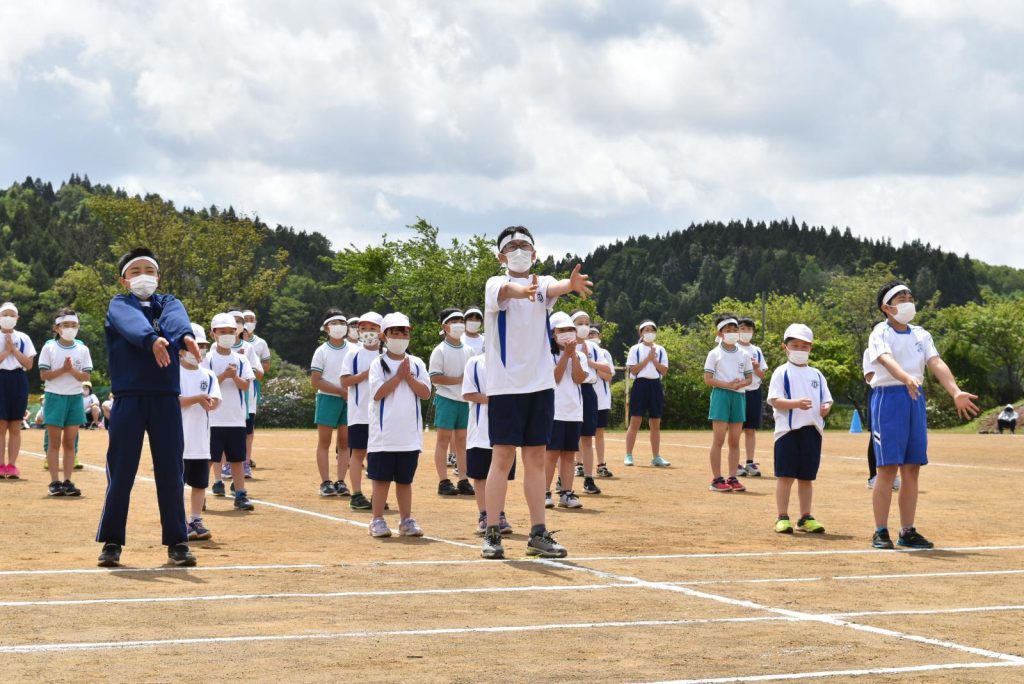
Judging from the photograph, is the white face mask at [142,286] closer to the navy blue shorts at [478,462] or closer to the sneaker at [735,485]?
the navy blue shorts at [478,462]

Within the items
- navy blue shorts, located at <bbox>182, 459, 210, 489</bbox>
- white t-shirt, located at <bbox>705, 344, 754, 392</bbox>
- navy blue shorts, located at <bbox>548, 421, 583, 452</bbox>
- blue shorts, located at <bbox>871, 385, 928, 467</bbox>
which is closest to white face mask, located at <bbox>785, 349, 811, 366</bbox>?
blue shorts, located at <bbox>871, 385, 928, 467</bbox>

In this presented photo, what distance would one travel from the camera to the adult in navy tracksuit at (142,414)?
10039 millimetres

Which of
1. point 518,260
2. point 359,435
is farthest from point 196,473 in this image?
point 518,260

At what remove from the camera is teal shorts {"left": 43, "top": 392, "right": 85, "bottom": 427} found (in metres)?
Answer: 16.7

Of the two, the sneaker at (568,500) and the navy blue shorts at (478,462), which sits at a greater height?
the navy blue shorts at (478,462)

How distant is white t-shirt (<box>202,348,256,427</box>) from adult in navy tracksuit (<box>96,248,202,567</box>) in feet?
15.7

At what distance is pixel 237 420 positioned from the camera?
15203mm

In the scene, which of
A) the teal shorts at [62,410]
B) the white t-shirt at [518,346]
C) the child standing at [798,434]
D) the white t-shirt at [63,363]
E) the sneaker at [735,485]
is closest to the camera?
the white t-shirt at [518,346]

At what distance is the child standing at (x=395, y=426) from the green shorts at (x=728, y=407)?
7580mm

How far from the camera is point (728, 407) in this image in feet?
62.2

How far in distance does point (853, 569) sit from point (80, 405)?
415 inches

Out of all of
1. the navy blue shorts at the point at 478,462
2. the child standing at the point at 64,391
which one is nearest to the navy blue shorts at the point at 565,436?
the navy blue shorts at the point at 478,462

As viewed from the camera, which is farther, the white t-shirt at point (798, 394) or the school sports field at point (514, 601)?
the white t-shirt at point (798, 394)

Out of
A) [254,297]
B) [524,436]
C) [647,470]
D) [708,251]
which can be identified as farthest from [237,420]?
[708,251]
